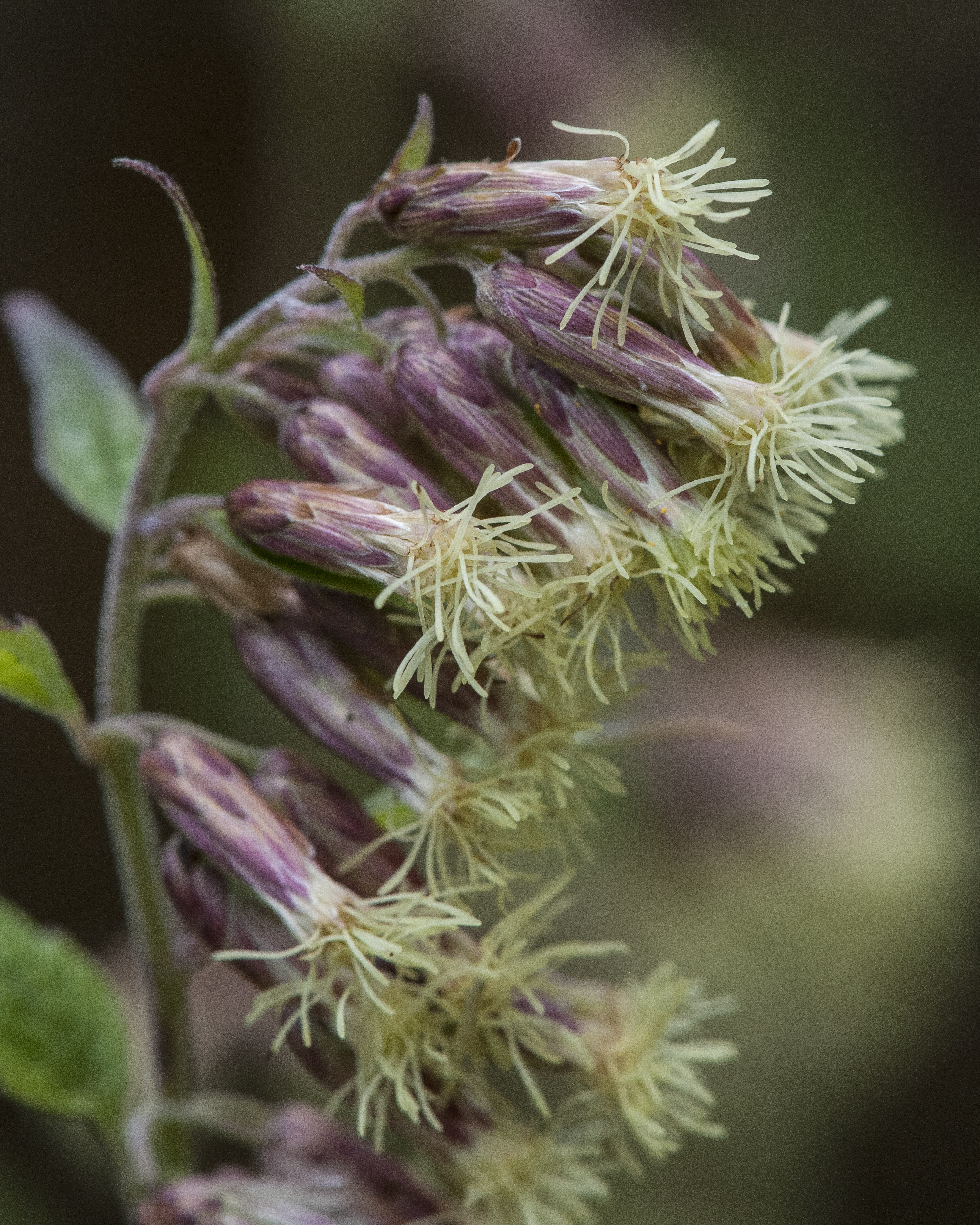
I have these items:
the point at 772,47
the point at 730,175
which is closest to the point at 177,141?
the point at 730,175

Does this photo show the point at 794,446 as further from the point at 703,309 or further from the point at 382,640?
the point at 382,640

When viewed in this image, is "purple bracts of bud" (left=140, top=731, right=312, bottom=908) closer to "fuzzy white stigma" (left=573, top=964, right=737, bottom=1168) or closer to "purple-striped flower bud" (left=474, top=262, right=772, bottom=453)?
"fuzzy white stigma" (left=573, top=964, right=737, bottom=1168)

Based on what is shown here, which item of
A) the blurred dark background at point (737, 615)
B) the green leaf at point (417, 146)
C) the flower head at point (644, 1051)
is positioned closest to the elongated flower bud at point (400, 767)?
the flower head at point (644, 1051)

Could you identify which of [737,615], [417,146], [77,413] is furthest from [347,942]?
[737,615]

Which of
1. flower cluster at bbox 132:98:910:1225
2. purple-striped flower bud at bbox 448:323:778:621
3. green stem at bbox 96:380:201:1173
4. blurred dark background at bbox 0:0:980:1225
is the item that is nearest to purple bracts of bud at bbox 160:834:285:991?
flower cluster at bbox 132:98:910:1225

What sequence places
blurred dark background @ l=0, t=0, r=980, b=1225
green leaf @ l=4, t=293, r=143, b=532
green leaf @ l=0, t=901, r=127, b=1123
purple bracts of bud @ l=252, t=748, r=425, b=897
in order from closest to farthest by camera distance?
purple bracts of bud @ l=252, t=748, r=425, b=897, green leaf @ l=0, t=901, r=127, b=1123, green leaf @ l=4, t=293, r=143, b=532, blurred dark background @ l=0, t=0, r=980, b=1225

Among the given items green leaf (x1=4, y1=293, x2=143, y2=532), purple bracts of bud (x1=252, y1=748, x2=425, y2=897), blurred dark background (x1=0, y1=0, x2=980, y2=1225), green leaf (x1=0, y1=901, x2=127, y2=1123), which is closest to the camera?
purple bracts of bud (x1=252, y1=748, x2=425, y2=897)

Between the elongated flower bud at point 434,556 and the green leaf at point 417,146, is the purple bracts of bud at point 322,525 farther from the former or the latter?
the green leaf at point 417,146
